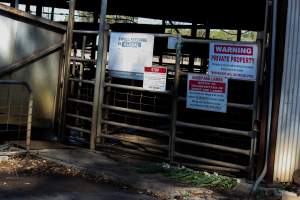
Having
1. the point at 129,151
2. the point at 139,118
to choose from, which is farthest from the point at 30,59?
the point at 129,151

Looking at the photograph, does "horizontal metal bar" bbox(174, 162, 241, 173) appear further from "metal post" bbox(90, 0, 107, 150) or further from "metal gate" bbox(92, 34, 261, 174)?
"metal post" bbox(90, 0, 107, 150)

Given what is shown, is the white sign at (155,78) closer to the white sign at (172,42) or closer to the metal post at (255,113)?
the white sign at (172,42)

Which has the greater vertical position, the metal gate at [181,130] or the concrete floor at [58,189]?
the metal gate at [181,130]

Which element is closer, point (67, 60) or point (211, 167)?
point (211, 167)

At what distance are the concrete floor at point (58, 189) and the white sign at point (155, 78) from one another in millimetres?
2048

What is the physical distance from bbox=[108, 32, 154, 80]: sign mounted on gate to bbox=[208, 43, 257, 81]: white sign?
51.4 inches

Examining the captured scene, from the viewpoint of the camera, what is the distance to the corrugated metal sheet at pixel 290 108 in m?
7.98

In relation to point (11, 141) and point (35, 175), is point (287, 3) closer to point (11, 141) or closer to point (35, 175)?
point (35, 175)

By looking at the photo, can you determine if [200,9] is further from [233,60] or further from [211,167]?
[211,167]

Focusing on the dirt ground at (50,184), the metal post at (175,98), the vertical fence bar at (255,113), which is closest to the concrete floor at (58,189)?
the dirt ground at (50,184)

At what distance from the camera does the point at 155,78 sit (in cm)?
943

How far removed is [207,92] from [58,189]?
9.06ft

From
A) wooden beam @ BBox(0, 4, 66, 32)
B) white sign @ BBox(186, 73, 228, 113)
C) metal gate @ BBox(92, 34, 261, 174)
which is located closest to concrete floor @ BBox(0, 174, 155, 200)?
metal gate @ BBox(92, 34, 261, 174)

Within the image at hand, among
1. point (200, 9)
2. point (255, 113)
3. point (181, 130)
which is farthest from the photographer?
point (200, 9)
